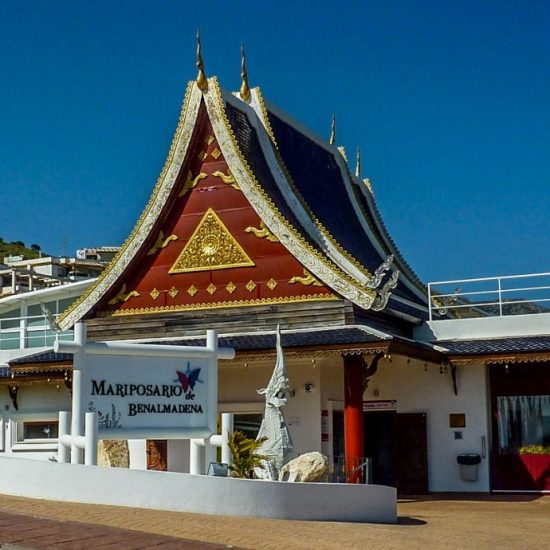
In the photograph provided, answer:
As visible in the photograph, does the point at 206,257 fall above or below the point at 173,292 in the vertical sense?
above

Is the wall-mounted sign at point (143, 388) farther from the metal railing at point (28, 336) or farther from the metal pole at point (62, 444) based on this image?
the metal railing at point (28, 336)

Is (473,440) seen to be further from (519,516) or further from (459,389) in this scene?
(519,516)

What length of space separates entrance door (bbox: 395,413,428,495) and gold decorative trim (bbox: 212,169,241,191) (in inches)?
240

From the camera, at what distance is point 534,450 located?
20.7 metres

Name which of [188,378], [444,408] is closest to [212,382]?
[188,378]

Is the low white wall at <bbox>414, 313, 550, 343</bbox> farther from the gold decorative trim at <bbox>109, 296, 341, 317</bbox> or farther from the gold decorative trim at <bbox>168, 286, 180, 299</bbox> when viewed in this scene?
the gold decorative trim at <bbox>168, 286, 180, 299</bbox>

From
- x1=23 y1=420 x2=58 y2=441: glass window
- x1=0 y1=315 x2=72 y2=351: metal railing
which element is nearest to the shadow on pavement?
x1=0 y1=315 x2=72 y2=351: metal railing

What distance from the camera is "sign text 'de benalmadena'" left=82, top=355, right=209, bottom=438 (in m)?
13.7

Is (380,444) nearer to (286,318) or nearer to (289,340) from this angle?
(286,318)

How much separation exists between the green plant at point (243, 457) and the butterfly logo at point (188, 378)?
3.37 ft

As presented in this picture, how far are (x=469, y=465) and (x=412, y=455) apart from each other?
4.00ft

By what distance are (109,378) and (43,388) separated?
11.3 metres

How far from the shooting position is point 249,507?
41.3 feet

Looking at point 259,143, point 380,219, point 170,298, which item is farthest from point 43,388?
point 380,219
